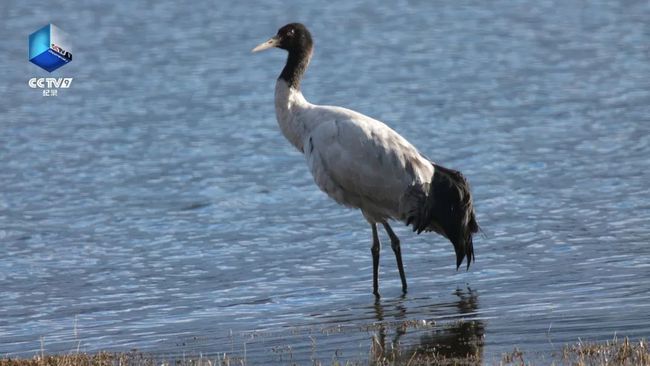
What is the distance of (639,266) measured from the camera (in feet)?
38.9

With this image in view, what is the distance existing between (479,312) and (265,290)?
8.51 ft

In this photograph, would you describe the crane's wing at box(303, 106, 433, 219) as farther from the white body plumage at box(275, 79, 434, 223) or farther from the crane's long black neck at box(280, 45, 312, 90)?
the crane's long black neck at box(280, 45, 312, 90)

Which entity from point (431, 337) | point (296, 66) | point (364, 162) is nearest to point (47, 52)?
point (296, 66)

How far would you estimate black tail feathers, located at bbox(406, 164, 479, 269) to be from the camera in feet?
37.4

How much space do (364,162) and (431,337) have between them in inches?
94.6

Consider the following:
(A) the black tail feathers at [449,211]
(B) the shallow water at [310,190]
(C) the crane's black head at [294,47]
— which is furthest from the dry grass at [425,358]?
(C) the crane's black head at [294,47]

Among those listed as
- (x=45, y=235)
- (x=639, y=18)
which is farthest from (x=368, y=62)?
(x=45, y=235)

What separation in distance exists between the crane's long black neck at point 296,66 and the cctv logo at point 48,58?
39.6 feet

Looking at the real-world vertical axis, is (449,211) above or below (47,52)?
below

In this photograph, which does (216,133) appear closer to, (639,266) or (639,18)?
(639,266)

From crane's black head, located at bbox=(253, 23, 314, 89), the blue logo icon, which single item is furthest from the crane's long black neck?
the blue logo icon

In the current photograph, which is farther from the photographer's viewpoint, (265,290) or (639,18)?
(639,18)

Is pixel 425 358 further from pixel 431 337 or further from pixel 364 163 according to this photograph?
pixel 364 163

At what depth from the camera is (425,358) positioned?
862 cm
